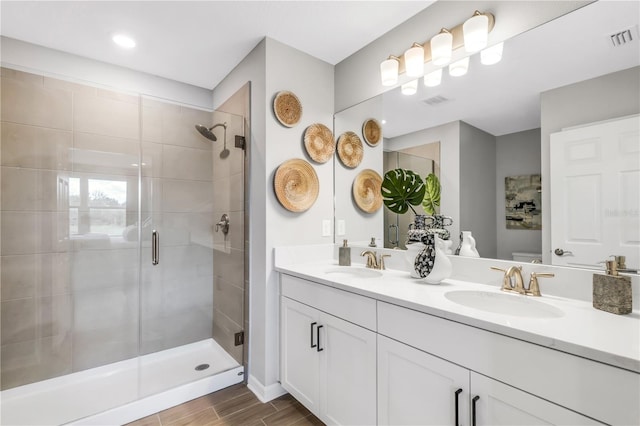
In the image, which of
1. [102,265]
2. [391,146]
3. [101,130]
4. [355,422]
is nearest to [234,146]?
[101,130]

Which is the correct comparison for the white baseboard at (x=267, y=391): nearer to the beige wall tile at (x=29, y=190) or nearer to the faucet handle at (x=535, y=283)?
the faucet handle at (x=535, y=283)

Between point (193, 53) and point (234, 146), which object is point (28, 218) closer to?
point (234, 146)

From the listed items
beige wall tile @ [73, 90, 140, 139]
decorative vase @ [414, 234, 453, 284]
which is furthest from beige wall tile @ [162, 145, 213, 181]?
decorative vase @ [414, 234, 453, 284]

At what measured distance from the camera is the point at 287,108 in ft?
6.81

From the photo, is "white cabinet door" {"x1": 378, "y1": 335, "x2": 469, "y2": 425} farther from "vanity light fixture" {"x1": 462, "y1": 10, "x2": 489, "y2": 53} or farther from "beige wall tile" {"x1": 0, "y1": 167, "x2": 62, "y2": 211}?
"beige wall tile" {"x1": 0, "y1": 167, "x2": 62, "y2": 211}

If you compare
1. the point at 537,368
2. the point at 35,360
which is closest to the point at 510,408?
the point at 537,368

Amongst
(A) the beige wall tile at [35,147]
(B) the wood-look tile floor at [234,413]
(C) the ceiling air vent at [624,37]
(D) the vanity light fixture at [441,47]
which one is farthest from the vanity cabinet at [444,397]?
(A) the beige wall tile at [35,147]

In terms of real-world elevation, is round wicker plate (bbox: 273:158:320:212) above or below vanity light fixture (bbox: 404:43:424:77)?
below

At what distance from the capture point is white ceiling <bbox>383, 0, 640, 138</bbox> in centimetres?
113

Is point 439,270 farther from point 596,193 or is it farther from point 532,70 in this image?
point 532,70

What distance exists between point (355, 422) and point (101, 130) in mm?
2520

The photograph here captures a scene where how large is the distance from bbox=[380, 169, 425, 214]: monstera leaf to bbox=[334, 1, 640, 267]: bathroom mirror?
16 centimetres

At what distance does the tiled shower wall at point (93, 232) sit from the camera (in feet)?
6.41

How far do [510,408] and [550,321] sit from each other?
297mm
